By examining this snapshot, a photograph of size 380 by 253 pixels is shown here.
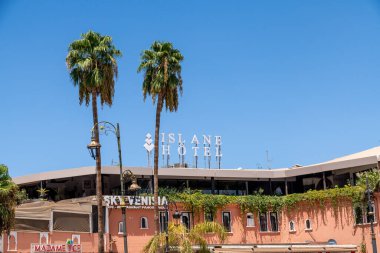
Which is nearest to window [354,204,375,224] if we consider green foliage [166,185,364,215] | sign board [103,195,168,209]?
green foliage [166,185,364,215]

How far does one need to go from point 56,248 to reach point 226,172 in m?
18.8

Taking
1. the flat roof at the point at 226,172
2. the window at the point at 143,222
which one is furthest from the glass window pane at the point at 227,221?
the window at the point at 143,222

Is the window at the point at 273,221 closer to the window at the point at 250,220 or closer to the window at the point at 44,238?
the window at the point at 250,220

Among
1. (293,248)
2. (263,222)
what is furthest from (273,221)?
(293,248)

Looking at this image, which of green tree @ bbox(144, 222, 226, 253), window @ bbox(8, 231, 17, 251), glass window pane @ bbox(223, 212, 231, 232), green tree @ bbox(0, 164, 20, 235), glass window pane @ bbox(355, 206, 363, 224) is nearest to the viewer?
green tree @ bbox(0, 164, 20, 235)

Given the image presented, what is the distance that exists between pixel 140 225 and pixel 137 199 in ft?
6.91

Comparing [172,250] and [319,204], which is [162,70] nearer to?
[172,250]

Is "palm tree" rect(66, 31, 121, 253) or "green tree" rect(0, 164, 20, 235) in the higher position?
"palm tree" rect(66, 31, 121, 253)

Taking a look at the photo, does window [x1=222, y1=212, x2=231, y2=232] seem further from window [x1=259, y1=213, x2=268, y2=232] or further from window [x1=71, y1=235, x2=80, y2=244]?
window [x1=71, y1=235, x2=80, y2=244]

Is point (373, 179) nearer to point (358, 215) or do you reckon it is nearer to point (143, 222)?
point (358, 215)

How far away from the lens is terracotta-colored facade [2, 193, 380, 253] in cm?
5262

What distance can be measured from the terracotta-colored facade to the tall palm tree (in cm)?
454

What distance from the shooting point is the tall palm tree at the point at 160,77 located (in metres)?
52.2

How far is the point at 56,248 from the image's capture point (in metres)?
50.0
